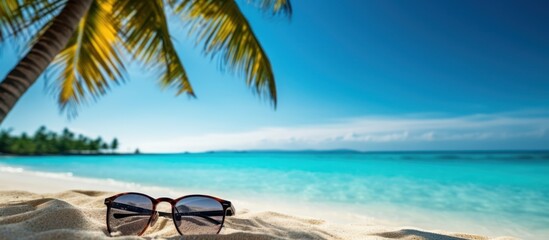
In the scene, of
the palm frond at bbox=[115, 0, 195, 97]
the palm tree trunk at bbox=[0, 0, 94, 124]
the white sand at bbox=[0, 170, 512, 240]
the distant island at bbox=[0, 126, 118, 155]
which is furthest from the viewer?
the distant island at bbox=[0, 126, 118, 155]

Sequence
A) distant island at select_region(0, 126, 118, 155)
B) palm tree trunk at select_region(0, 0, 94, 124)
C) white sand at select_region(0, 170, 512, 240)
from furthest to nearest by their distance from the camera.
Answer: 1. distant island at select_region(0, 126, 118, 155)
2. palm tree trunk at select_region(0, 0, 94, 124)
3. white sand at select_region(0, 170, 512, 240)

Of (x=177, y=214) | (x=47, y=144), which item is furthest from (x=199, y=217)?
(x=47, y=144)

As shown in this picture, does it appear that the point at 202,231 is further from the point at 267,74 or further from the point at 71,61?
Result: the point at 71,61

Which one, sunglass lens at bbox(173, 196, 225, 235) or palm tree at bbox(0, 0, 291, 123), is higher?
palm tree at bbox(0, 0, 291, 123)

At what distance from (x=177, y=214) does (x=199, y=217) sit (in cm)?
10

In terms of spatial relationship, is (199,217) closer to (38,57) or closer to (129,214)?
(129,214)

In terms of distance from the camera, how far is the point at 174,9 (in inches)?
142

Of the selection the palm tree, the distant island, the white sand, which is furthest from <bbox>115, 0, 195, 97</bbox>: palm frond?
the distant island

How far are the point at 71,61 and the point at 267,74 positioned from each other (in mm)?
2387

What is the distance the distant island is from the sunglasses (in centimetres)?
5826

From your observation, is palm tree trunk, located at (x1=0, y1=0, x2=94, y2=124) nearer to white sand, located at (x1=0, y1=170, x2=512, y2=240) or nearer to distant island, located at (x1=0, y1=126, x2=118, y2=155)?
white sand, located at (x1=0, y1=170, x2=512, y2=240)

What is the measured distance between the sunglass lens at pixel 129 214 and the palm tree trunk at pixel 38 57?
1.01 metres

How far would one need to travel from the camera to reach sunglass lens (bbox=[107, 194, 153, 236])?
1464 millimetres

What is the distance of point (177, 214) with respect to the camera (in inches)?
59.1
